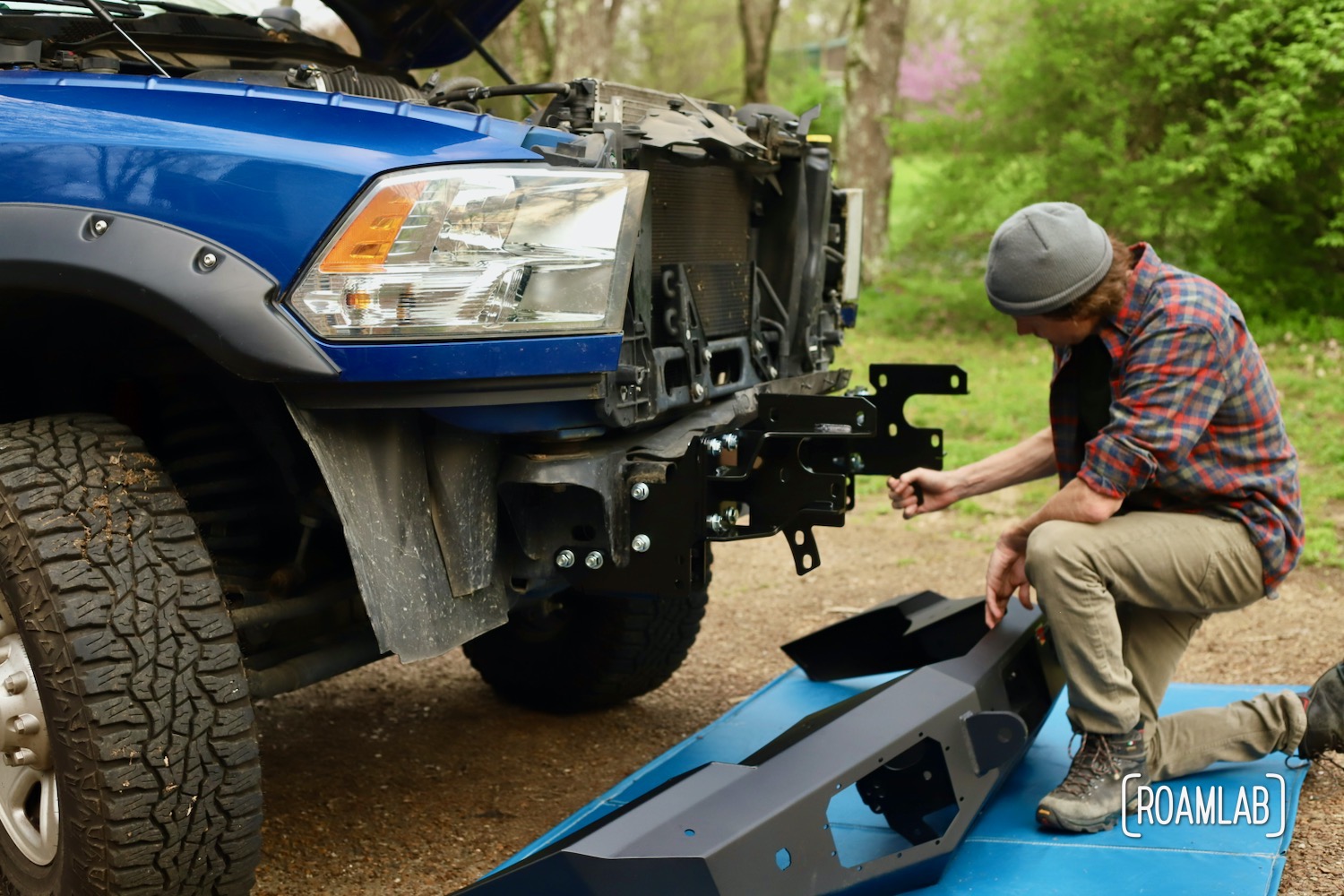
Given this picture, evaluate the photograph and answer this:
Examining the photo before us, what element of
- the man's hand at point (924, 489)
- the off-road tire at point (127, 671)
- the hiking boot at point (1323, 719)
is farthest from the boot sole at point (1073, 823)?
the off-road tire at point (127, 671)

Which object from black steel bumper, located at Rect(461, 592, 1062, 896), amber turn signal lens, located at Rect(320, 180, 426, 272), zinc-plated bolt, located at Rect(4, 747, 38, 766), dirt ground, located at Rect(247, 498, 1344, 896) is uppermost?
amber turn signal lens, located at Rect(320, 180, 426, 272)

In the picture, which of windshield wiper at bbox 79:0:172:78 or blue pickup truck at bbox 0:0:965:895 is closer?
blue pickup truck at bbox 0:0:965:895

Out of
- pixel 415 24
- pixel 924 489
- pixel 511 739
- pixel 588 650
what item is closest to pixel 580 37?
pixel 415 24

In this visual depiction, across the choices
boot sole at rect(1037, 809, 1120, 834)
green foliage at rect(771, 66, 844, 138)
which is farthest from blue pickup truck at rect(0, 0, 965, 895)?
green foliage at rect(771, 66, 844, 138)

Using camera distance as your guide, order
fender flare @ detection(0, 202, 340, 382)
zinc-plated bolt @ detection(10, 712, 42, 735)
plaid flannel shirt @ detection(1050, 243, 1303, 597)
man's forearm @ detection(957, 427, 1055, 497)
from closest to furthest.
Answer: fender flare @ detection(0, 202, 340, 382) < zinc-plated bolt @ detection(10, 712, 42, 735) < plaid flannel shirt @ detection(1050, 243, 1303, 597) < man's forearm @ detection(957, 427, 1055, 497)

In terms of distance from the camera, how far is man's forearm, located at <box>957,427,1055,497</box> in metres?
3.79

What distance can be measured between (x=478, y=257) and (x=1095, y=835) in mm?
2094

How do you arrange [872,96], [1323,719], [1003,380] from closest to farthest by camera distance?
1. [1323,719]
2. [1003,380]
3. [872,96]

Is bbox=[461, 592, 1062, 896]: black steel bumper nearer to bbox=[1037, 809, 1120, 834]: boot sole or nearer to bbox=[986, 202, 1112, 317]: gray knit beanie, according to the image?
bbox=[1037, 809, 1120, 834]: boot sole

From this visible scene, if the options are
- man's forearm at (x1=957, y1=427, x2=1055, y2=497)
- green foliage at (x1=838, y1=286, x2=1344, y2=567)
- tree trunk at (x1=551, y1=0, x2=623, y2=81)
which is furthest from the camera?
tree trunk at (x1=551, y1=0, x2=623, y2=81)

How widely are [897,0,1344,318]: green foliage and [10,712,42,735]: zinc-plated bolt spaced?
9897 millimetres

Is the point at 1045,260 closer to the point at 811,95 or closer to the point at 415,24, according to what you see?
the point at 415,24

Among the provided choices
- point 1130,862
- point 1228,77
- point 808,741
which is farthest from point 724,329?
point 1228,77

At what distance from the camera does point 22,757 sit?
8.17 ft
